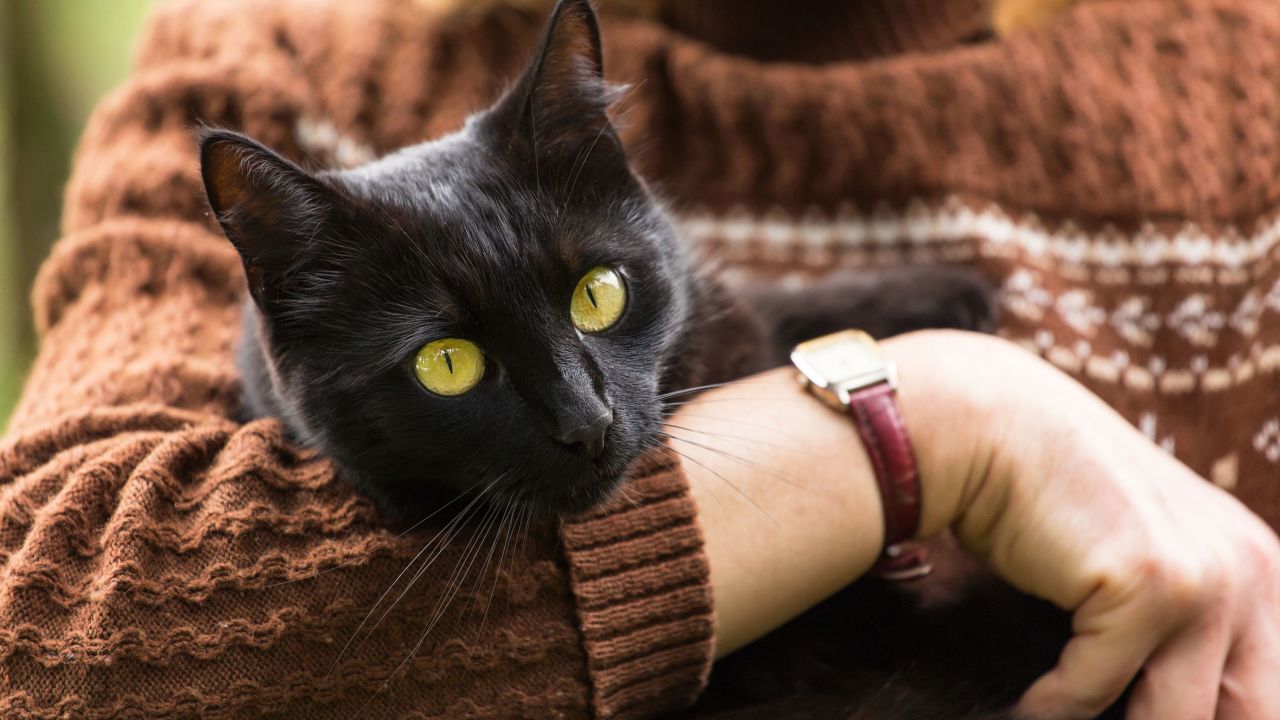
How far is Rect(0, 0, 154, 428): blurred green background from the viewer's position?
2121mm

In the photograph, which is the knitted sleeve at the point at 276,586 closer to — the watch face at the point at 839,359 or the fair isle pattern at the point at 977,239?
the watch face at the point at 839,359

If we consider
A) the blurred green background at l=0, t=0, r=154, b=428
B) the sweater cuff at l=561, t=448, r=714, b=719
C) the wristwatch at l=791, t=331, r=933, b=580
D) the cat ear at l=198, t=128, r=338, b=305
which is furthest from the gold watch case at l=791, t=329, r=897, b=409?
the blurred green background at l=0, t=0, r=154, b=428

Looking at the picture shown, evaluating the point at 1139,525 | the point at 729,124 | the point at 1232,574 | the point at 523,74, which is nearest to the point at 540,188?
the point at 523,74

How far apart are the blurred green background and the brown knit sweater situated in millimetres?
898

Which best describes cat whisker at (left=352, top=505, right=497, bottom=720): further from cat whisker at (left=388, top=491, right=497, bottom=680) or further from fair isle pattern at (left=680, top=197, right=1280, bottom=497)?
fair isle pattern at (left=680, top=197, right=1280, bottom=497)

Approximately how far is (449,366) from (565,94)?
316mm

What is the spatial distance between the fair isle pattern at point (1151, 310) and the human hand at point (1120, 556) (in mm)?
250

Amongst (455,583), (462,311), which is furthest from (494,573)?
(462,311)

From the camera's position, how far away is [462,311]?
86 cm

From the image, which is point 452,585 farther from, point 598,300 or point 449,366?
point 598,300

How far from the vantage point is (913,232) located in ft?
4.57

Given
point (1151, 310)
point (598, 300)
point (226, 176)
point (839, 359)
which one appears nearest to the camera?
point (226, 176)

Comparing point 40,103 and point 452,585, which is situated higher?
point 40,103

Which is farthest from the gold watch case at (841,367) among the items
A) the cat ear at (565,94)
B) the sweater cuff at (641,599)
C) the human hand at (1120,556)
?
the cat ear at (565,94)
